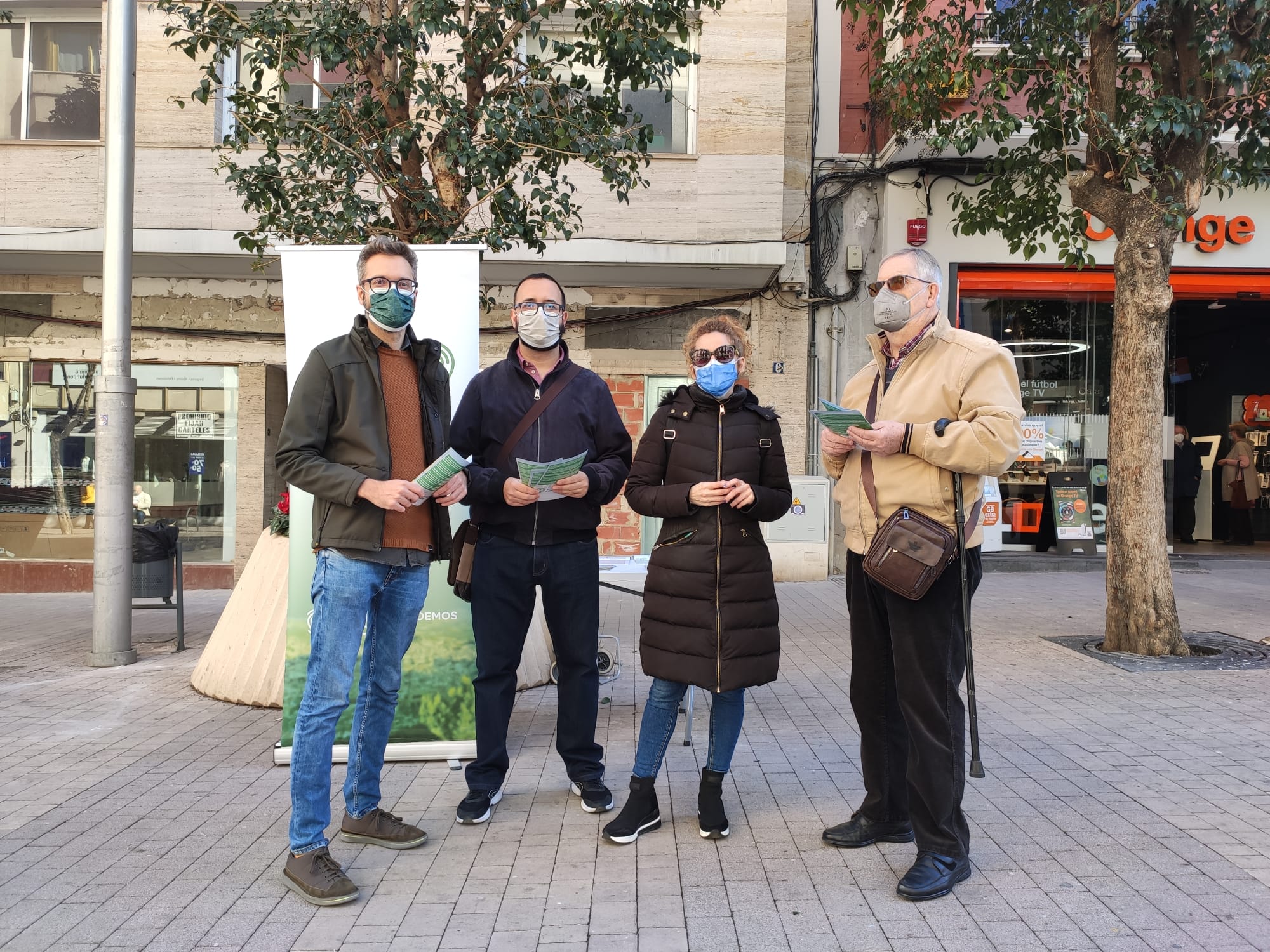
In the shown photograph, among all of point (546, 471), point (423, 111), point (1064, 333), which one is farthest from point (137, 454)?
point (1064, 333)

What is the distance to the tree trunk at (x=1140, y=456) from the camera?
7.87 metres

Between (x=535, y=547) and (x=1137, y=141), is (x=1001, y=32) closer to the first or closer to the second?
(x=1137, y=141)

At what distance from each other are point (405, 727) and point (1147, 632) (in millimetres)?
5696

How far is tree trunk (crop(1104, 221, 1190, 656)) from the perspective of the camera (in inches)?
310

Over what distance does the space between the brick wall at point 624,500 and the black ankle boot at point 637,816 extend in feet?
28.3

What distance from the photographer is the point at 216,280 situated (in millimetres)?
12648

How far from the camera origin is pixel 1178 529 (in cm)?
1709

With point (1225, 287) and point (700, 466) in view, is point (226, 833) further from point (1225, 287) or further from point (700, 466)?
point (1225, 287)

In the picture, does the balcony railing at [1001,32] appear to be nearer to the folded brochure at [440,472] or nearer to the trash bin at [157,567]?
the folded brochure at [440,472]

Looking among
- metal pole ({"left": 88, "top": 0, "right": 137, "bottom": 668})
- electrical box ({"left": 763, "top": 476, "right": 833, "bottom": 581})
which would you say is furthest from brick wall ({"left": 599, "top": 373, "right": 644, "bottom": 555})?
metal pole ({"left": 88, "top": 0, "right": 137, "bottom": 668})

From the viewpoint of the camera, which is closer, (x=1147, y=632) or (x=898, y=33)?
(x=1147, y=632)

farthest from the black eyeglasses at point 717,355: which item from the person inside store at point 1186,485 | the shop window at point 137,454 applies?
the person inside store at point 1186,485

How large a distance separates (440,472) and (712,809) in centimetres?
171

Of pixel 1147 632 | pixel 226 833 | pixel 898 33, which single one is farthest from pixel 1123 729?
pixel 898 33
